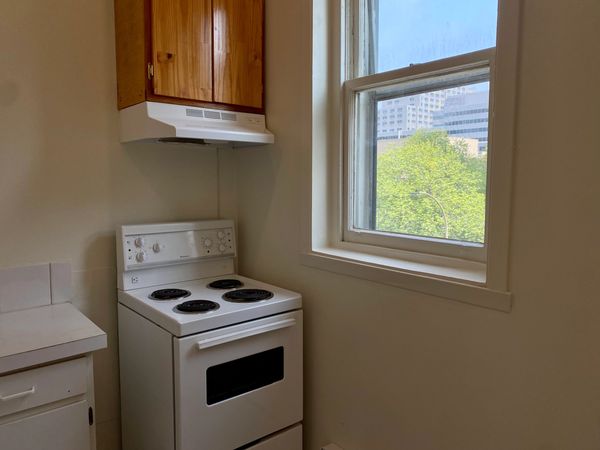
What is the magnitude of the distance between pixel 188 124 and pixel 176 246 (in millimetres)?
556

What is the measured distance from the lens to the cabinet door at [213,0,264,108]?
1.81 metres

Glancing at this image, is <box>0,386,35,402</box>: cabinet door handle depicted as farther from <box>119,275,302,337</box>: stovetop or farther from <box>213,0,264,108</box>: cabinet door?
<box>213,0,264,108</box>: cabinet door

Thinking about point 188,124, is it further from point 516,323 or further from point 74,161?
point 516,323

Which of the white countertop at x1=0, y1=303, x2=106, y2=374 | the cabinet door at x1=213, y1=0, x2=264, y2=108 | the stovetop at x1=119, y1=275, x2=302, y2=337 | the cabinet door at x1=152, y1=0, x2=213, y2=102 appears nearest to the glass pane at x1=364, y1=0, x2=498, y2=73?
the cabinet door at x1=213, y1=0, x2=264, y2=108

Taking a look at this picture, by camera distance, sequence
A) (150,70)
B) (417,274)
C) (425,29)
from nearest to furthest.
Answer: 1. (417,274)
2. (425,29)
3. (150,70)

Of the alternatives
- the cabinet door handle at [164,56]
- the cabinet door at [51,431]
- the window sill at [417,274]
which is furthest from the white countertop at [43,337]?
the cabinet door handle at [164,56]

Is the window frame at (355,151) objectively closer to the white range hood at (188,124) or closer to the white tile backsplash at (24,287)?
the white range hood at (188,124)

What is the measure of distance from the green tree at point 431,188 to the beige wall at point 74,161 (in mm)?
1024

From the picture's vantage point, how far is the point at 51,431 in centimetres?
131

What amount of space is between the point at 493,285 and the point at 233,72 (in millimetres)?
1343

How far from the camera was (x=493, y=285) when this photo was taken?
3.95ft

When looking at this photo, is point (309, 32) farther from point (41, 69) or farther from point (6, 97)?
point (6, 97)

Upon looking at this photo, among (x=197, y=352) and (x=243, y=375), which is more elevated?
(x=197, y=352)

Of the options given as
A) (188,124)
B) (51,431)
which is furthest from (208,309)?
(188,124)
